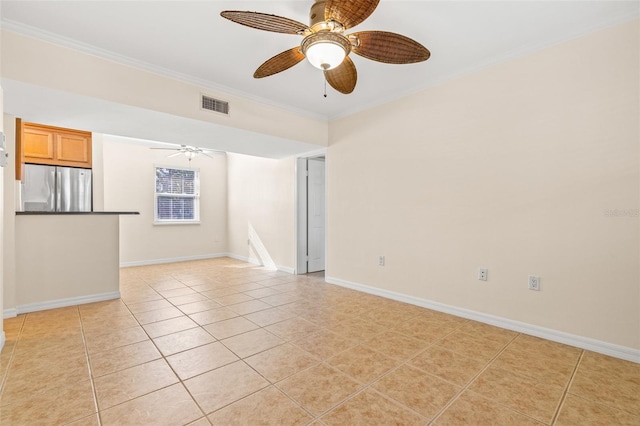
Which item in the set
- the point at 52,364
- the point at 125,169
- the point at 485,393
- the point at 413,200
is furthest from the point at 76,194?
the point at 485,393

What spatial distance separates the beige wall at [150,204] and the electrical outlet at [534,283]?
6486mm

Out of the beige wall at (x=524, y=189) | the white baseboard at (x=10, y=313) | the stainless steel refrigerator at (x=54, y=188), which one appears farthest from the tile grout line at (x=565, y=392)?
the stainless steel refrigerator at (x=54, y=188)

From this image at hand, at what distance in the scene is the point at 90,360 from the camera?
7.27 feet

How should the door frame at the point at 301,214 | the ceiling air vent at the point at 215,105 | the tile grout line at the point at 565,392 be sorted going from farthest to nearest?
1. the door frame at the point at 301,214
2. the ceiling air vent at the point at 215,105
3. the tile grout line at the point at 565,392

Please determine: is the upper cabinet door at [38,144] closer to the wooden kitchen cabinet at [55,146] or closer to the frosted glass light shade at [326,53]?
the wooden kitchen cabinet at [55,146]

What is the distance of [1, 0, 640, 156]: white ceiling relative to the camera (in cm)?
220

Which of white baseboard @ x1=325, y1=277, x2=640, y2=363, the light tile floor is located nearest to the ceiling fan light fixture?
the light tile floor

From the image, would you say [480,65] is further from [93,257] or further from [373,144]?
[93,257]

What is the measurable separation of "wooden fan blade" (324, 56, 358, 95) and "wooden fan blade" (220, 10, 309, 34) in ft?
1.64

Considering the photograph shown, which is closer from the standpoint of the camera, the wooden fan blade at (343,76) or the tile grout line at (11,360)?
the tile grout line at (11,360)

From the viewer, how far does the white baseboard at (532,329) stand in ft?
7.56

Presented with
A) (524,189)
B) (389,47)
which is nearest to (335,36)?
(389,47)

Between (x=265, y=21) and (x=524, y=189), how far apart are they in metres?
2.60

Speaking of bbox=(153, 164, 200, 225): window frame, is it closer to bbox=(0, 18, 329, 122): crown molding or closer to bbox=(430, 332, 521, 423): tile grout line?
bbox=(0, 18, 329, 122): crown molding
